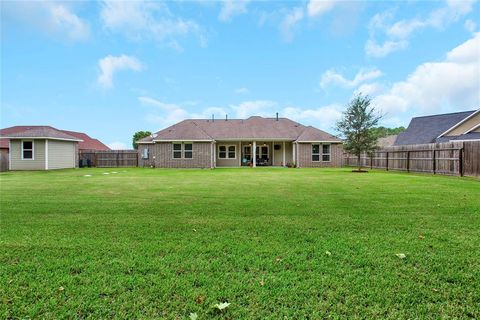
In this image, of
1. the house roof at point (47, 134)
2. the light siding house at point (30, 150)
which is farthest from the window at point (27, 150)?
the house roof at point (47, 134)

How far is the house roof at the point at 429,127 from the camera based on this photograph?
26734 millimetres

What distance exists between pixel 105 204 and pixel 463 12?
1857cm

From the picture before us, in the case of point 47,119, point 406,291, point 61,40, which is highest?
point 61,40

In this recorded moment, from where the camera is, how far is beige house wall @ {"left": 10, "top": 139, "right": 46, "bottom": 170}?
2152 cm

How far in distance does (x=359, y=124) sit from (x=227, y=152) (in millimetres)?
12613

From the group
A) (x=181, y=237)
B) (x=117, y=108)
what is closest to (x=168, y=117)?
(x=117, y=108)

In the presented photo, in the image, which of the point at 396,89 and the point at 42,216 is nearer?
the point at 42,216

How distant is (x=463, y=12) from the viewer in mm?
14227

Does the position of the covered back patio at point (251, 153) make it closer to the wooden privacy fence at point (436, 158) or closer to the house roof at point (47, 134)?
the wooden privacy fence at point (436, 158)

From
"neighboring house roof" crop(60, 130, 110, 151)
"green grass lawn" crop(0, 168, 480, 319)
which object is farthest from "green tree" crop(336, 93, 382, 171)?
"neighboring house roof" crop(60, 130, 110, 151)

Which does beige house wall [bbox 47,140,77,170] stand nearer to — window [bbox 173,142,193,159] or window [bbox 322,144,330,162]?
window [bbox 173,142,193,159]

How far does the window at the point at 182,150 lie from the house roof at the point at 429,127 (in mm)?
22748

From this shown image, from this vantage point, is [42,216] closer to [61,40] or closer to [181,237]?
[181,237]

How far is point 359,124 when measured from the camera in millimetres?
19703
